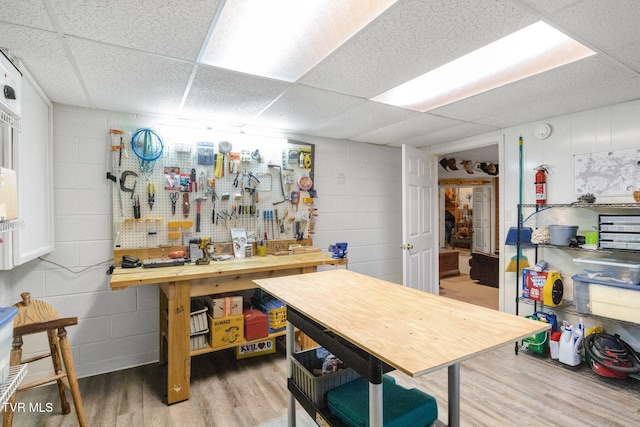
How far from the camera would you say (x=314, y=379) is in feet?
4.93

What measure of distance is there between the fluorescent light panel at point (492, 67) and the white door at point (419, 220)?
1.07m

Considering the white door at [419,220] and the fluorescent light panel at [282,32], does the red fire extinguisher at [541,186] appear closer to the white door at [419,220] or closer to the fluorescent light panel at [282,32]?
the white door at [419,220]

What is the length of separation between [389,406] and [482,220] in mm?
8714

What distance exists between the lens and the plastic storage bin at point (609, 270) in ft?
7.84

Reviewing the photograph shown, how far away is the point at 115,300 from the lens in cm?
273

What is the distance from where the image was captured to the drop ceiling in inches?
53.7

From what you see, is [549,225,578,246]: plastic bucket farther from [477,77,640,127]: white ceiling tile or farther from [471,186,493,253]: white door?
[471,186,493,253]: white door

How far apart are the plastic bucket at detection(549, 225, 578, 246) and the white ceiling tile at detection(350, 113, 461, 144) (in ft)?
4.17

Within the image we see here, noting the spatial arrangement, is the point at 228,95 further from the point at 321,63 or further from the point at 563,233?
the point at 563,233

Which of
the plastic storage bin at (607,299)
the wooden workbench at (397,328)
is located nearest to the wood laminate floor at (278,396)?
the plastic storage bin at (607,299)

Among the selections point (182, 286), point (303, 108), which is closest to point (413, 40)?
point (303, 108)

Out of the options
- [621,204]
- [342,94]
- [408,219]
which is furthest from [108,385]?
[621,204]

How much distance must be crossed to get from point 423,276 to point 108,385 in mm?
3271

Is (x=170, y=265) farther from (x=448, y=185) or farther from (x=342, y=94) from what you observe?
(x=448, y=185)
